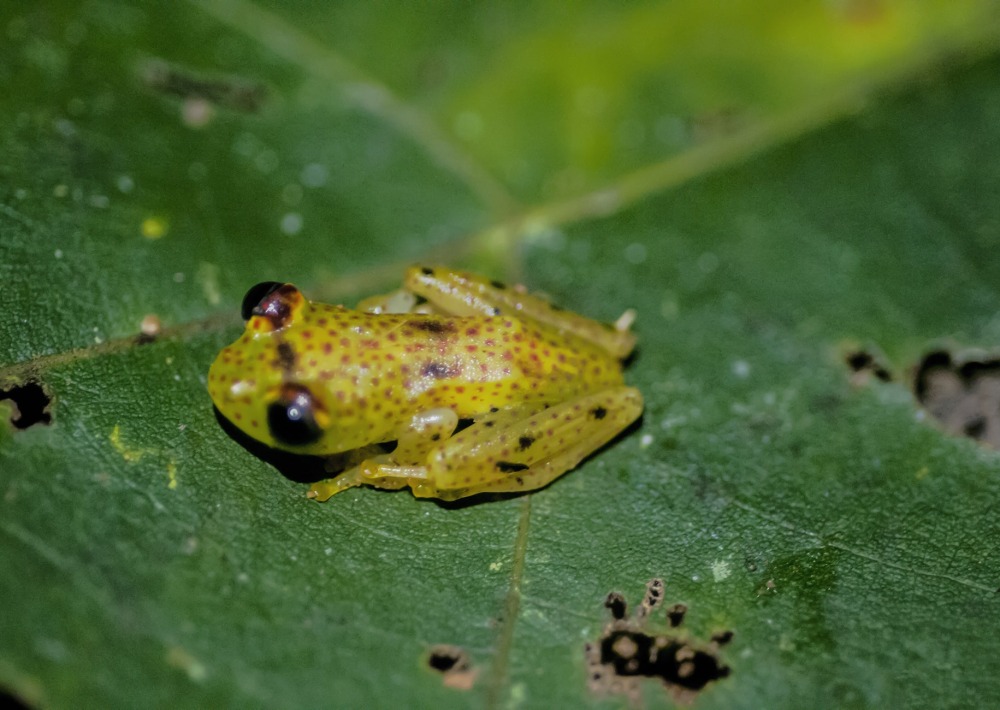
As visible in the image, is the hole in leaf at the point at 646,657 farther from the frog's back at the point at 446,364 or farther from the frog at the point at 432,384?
the frog's back at the point at 446,364

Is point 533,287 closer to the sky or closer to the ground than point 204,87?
closer to the ground

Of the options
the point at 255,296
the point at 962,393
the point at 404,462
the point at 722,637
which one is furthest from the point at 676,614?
the point at 255,296

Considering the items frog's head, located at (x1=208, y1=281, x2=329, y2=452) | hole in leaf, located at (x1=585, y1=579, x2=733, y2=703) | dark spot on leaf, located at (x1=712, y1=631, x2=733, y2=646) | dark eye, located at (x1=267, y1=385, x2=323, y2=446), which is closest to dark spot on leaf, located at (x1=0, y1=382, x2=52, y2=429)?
frog's head, located at (x1=208, y1=281, x2=329, y2=452)

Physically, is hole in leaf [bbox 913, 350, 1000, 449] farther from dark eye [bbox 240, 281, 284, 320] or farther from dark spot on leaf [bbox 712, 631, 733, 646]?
dark eye [bbox 240, 281, 284, 320]

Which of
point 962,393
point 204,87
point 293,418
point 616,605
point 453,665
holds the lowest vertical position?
point 453,665

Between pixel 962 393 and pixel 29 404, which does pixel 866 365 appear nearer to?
pixel 962 393

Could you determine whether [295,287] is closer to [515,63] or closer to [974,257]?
[515,63]

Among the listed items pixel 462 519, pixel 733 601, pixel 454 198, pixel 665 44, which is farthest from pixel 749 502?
pixel 665 44

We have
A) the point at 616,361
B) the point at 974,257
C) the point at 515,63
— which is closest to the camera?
the point at 616,361
